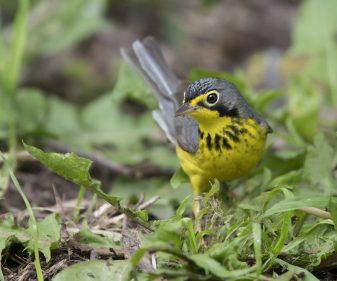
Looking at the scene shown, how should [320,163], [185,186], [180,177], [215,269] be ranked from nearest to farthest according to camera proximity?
[215,269]
[320,163]
[180,177]
[185,186]

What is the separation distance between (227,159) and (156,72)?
48.1 inches

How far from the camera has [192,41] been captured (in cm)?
1075

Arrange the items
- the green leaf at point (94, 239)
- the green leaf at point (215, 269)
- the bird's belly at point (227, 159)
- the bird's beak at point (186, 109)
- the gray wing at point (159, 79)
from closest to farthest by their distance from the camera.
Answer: the green leaf at point (215, 269) < the green leaf at point (94, 239) < the bird's beak at point (186, 109) < the bird's belly at point (227, 159) < the gray wing at point (159, 79)

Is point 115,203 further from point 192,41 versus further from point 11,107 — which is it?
point 192,41

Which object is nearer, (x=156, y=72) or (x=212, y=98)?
(x=212, y=98)

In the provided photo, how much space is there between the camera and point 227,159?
177 inches

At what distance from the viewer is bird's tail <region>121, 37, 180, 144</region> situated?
5.33 metres

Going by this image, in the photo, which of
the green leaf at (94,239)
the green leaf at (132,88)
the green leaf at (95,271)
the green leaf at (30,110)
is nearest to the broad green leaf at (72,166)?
the green leaf at (94,239)

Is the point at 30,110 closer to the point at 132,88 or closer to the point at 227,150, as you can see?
the point at 132,88

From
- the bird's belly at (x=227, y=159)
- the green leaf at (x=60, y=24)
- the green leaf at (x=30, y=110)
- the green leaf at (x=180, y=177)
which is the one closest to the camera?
the bird's belly at (x=227, y=159)

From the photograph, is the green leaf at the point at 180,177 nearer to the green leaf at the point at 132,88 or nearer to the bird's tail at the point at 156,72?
the bird's tail at the point at 156,72

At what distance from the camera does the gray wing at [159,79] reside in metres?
5.20

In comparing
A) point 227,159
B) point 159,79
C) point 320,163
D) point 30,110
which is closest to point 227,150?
point 227,159

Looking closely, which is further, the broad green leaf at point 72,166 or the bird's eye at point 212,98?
the bird's eye at point 212,98
